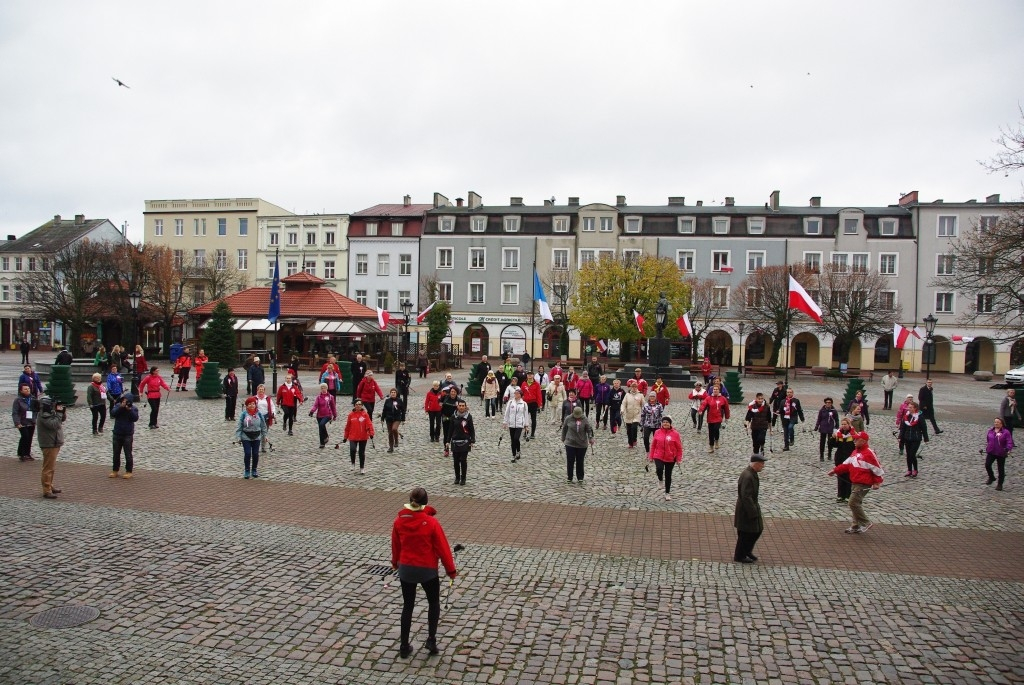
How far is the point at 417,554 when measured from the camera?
6.39 m

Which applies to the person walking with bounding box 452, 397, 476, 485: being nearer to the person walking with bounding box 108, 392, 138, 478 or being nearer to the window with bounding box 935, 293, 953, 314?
the person walking with bounding box 108, 392, 138, 478

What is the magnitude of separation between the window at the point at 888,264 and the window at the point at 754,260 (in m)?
9.03

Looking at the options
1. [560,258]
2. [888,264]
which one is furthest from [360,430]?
[888,264]

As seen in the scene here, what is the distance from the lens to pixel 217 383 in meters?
25.9

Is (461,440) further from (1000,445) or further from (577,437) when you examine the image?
(1000,445)

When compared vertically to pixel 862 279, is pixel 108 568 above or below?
below

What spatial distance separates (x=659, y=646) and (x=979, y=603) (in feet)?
12.9

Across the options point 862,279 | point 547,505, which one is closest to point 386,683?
point 547,505

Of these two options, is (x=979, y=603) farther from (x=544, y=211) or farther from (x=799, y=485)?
(x=544, y=211)

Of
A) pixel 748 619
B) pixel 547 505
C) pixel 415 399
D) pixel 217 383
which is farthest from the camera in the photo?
pixel 415 399

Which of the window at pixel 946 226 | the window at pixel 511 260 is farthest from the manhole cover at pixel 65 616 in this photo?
the window at pixel 946 226

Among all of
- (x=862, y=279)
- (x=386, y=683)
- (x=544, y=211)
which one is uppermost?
(x=544, y=211)

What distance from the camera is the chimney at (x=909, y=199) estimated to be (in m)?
59.3

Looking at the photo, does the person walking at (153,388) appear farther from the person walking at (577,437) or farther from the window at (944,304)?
the window at (944,304)
